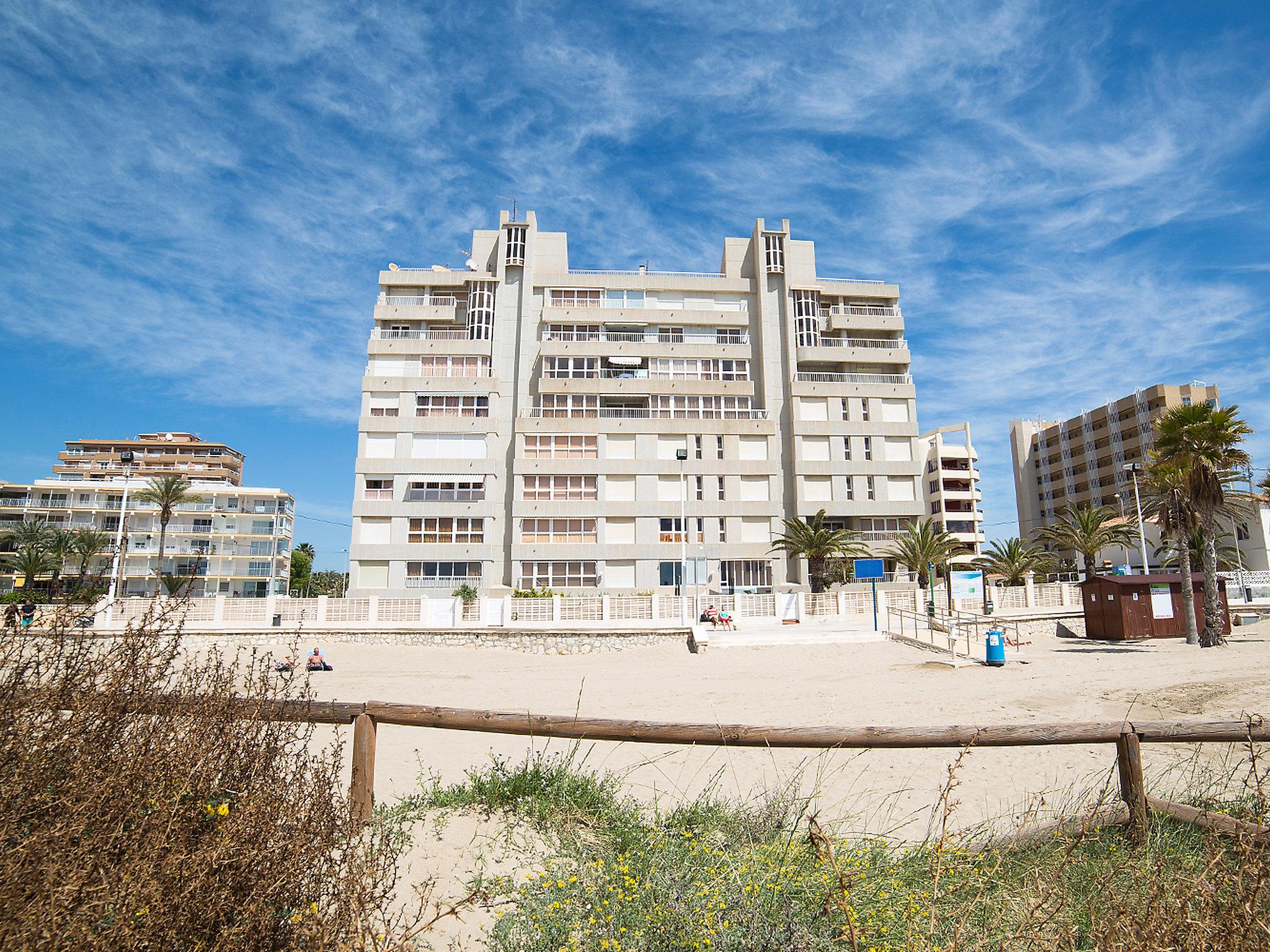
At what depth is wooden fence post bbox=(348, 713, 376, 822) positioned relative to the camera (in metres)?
4.96

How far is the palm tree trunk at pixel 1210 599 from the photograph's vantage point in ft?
78.1

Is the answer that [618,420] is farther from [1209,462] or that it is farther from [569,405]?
[1209,462]

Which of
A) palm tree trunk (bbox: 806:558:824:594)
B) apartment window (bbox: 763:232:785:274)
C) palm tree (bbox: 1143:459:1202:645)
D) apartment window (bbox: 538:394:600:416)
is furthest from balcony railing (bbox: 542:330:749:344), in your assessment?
palm tree (bbox: 1143:459:1202:645)

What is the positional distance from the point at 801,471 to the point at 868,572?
49.2 ft

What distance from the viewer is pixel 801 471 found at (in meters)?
44.8

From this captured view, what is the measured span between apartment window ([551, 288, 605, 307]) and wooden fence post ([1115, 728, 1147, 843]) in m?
45.4

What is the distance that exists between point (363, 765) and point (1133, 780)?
5365mm

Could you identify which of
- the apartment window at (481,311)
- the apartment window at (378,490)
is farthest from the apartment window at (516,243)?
the apartment window at (378,490)

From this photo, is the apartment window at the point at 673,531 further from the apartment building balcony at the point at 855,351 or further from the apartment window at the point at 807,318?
the apartment window at the point at 807,318

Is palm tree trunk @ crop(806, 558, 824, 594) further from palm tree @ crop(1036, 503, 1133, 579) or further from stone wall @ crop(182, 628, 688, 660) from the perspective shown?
palm tree @ crop(1036, 503, 1133, 579)

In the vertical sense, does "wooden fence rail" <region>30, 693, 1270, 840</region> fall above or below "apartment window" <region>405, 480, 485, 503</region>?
below

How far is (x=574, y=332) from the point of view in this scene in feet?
153

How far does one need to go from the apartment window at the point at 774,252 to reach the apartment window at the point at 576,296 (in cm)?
1186

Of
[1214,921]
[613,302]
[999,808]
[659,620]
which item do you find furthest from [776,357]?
[1214,921]
